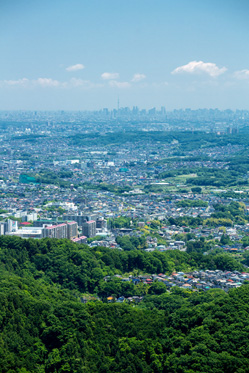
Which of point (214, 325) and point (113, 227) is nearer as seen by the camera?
point (214, 325)

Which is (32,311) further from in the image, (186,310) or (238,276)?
(238,276)

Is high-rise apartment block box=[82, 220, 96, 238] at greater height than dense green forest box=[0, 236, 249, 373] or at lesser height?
lesser

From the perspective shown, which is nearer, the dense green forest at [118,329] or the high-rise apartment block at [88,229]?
the dense green forest at [118,329]

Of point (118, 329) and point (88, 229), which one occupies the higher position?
point (118, 329)

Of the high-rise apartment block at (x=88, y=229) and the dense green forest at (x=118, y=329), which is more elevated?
the dense green forest at (x=118, y=329)

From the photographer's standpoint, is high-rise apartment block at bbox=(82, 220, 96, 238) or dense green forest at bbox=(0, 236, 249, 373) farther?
high-rise apartment block at bbox=(82, 220, 96, 238)

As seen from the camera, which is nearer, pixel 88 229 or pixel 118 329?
pixel 118 329

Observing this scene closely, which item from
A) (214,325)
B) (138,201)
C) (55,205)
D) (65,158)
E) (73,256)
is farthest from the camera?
(65,158)

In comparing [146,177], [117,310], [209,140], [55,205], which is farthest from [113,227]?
[209,140]
